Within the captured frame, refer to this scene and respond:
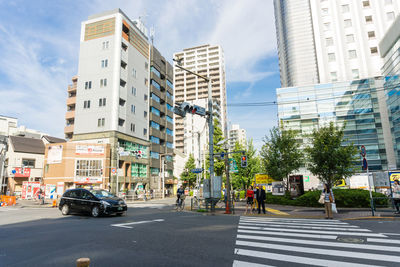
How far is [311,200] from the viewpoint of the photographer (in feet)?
67.8

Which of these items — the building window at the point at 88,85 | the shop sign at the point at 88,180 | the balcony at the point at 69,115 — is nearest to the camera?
the shop sign at the point at 88,180

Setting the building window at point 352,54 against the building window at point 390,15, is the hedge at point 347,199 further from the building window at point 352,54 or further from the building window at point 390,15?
the building window at point 390,15

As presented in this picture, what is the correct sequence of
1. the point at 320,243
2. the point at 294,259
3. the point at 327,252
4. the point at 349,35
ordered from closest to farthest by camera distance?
the point at 294,259
the point at 327,252
the point at 320,243
the point at 349,35

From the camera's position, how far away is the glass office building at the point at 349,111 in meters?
52.2

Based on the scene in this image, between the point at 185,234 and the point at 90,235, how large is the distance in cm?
312

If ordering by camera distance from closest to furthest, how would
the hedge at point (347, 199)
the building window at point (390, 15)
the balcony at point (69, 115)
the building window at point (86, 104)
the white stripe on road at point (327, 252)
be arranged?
the white stripe on road at point (327, 252), the hedge at point (347, 199), the building window at point (86, 104), the balcony at point (69, 115), the building window at point (390, 15)

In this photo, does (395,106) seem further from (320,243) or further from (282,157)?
(320,243)

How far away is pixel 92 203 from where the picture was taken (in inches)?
570

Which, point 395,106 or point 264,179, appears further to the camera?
point 395,106

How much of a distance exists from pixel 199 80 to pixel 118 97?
6376cm

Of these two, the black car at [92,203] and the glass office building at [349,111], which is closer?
the black car at [92,203]

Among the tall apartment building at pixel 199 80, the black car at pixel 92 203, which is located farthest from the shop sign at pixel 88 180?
the tall apartment building at pixel 199 80

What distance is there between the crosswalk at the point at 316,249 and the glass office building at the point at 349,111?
4471 cm

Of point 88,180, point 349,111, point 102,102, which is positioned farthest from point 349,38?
point 88,180
